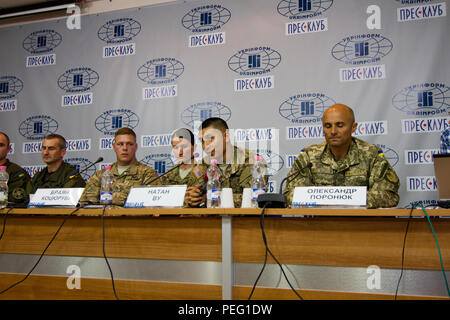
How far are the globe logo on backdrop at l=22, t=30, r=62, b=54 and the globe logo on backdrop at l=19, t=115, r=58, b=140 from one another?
2.22 feet

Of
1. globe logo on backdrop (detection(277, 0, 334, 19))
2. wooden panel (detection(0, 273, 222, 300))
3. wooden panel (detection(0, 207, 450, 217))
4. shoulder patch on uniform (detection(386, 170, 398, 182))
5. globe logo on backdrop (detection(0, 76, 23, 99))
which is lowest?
wooden panel (detection(0, 273, 222, 300))

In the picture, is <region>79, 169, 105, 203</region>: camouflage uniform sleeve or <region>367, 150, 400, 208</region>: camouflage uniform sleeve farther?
<region>79, 169, 105, 203</region>: camouflage uniform sleeve

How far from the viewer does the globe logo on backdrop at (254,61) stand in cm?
323

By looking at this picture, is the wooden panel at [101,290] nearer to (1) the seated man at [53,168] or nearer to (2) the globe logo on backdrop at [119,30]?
(1) the seated man at [53,168]

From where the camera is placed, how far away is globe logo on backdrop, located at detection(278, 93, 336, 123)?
308 cm

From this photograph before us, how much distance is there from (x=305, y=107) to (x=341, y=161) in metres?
0.87

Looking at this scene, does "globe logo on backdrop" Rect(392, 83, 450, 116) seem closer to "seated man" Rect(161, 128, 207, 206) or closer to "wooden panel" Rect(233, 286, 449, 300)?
"seated man" Rect(161, 128, 207, 206)

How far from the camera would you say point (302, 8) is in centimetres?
321

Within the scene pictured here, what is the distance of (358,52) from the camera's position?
9.96ft

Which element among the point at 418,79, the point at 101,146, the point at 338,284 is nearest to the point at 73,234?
the point at 338,284

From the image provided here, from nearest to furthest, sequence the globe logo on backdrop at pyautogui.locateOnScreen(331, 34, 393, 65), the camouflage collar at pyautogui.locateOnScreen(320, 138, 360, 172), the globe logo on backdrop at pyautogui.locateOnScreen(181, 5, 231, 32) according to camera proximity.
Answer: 1. the camouflage collar at pyautogui.locateOnScreen(320, 138, 360, 172)
2. the globe logo on backdrop at pyautogui.locateOnScreen(331, 34, 393, 65)
3. the globe logo on backdrop at pyautogui.locateOnScreen(181, 5, 231, 32)

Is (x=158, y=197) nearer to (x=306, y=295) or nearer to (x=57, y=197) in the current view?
(x=57, y=197)

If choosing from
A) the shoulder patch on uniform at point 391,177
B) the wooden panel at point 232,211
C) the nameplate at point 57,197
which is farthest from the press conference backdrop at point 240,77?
the wooden panel at point 232,211

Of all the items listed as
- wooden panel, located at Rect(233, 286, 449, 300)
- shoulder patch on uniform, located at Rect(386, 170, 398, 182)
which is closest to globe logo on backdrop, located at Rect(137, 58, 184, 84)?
shoulder patch on uniform, located at Rect(386, 170, 398, 182)
